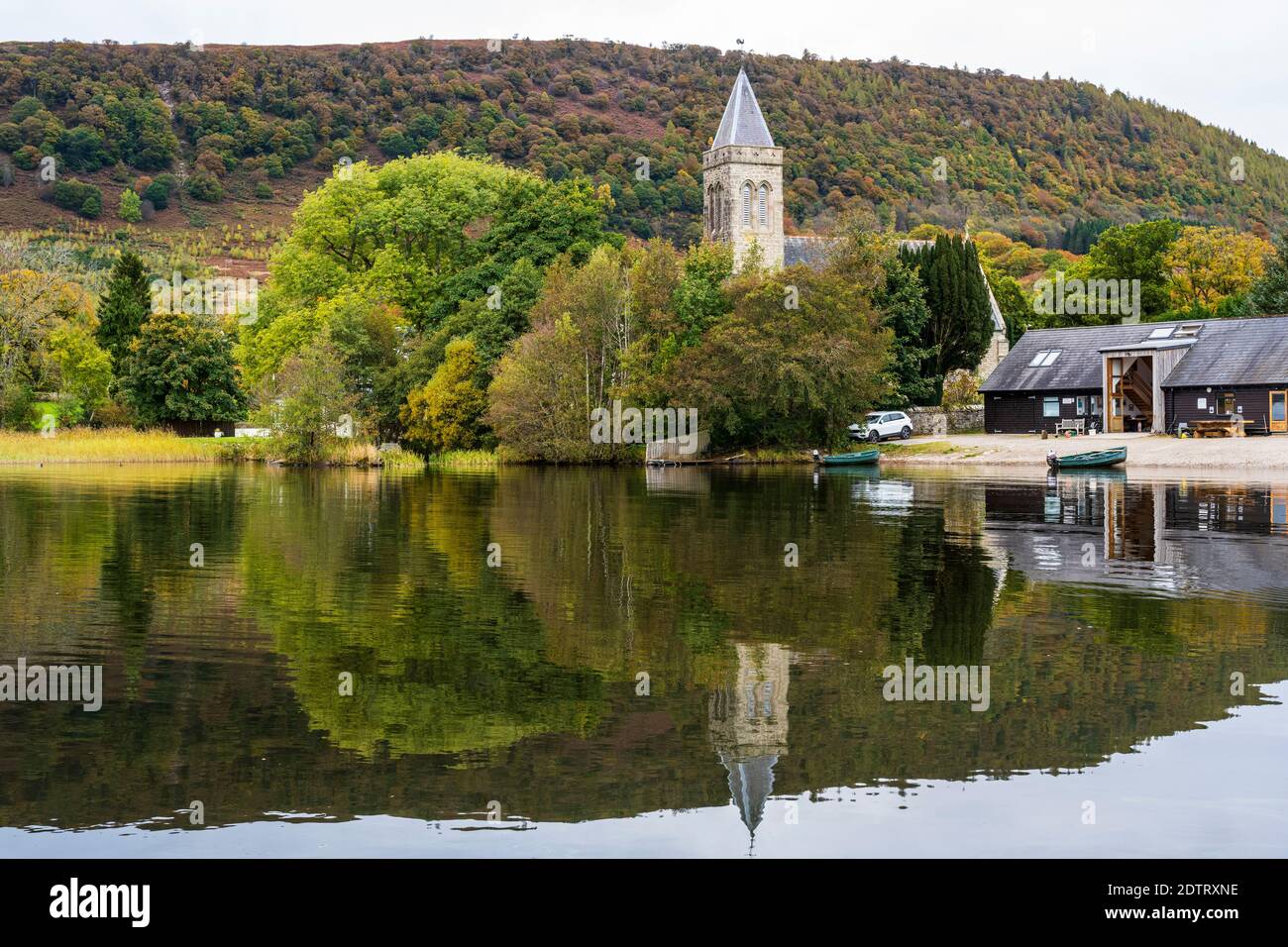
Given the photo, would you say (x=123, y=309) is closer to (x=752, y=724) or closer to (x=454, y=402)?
(x=454, y=402)

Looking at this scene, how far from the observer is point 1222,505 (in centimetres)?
3684

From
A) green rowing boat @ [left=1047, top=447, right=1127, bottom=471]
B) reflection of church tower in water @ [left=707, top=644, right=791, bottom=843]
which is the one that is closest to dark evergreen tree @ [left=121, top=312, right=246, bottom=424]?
green rowing boat @ [left=1047, top=447, right=1127, bottom=471]

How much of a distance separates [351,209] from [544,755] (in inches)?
3321

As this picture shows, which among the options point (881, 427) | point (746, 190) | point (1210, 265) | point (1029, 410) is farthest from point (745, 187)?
point (1210, 265)

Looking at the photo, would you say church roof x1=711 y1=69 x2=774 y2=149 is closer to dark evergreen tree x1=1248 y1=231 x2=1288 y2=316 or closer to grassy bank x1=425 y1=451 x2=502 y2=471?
dark evergreen tree x1=1248 y1=231 x2=1288 y2=316

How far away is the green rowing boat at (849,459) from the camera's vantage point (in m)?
62.2

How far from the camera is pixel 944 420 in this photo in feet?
270

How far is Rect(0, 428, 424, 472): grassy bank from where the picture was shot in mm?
67062

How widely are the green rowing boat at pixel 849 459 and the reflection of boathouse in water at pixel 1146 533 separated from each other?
16396 mm

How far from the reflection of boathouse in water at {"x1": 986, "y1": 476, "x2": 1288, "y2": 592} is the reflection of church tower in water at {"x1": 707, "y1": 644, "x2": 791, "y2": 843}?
8.82 meters

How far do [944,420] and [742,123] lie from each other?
36.3 meters

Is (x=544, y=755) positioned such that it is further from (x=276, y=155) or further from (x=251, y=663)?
(x=276, y=155)

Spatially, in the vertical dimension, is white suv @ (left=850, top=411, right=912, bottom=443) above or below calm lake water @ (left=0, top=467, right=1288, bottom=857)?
above
